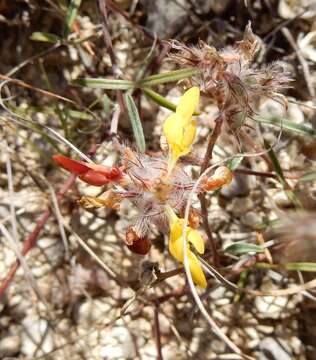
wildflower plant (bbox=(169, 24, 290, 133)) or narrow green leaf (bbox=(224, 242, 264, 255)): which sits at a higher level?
wildflower plant (bbox=(169, 24, 290, 133))

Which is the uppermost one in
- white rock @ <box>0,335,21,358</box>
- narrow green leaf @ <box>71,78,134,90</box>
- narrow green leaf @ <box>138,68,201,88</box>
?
narrow green leaf @ <box>71,78,134,90</box>

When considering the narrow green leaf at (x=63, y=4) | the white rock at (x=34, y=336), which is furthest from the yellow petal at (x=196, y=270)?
the narrow green leaf at (x=63, y=4)

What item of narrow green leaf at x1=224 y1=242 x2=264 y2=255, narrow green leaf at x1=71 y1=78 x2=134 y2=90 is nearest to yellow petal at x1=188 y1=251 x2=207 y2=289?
narrow green leaf at x1=224 y1=242 x2=264 y2=255

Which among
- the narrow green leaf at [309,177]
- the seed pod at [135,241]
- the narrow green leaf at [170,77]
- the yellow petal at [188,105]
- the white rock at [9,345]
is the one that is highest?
the narrow green leaf at [170,77]

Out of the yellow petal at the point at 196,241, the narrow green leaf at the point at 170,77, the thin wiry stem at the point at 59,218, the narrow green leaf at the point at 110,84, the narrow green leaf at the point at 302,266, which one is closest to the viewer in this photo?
the yellow petal at the point at 196,241

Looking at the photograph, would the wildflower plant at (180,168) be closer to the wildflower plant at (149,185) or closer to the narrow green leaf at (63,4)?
the wildflower plant at (149,185)

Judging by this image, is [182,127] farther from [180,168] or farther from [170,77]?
[170,77]

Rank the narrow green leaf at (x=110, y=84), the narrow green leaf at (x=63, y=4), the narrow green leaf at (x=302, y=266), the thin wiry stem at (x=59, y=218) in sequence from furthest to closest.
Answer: the narrow green leaf at (x=63, y=4) → the thin wiry stem at (x=59, y=218) → the narrow green leaf at (x=110, y=84) → the narrow green leaf at (x=302, y=266)

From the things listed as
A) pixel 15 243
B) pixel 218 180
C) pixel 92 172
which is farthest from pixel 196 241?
pixel 15 243

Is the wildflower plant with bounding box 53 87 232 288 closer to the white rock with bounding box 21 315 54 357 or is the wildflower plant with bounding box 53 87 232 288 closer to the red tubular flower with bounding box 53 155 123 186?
the red tubular flower with bounding box 53 155 123 186

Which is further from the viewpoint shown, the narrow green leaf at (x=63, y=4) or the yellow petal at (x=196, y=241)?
the narrow green leaf at (x=63, y=4)
